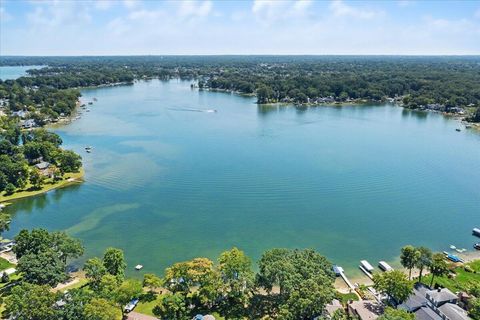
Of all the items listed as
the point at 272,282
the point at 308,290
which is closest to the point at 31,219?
the point at 272,282

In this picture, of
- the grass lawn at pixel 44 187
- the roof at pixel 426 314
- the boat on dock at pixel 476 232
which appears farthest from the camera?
the grass lawn at pixel 44 187

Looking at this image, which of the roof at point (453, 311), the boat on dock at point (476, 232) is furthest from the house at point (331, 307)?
the boat on dock at point (476, 232)

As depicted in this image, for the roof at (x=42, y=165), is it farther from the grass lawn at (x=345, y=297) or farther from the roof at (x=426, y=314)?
the roof at (x=426, y=314)

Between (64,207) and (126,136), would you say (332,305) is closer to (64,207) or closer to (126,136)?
(64,207)

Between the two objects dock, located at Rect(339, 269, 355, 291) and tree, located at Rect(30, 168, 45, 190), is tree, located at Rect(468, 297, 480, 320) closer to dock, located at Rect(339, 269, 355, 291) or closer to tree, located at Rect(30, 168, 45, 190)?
dock, located at Rect(339, 269, 355, 291)

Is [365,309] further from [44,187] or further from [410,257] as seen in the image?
[44,187]

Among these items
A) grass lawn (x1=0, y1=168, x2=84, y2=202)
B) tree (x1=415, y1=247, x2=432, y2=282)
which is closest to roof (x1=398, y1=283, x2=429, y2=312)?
tree (x1=415, y1=247, x2=432, y2=282)

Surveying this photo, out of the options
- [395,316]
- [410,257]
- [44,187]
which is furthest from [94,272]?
[44,187]
